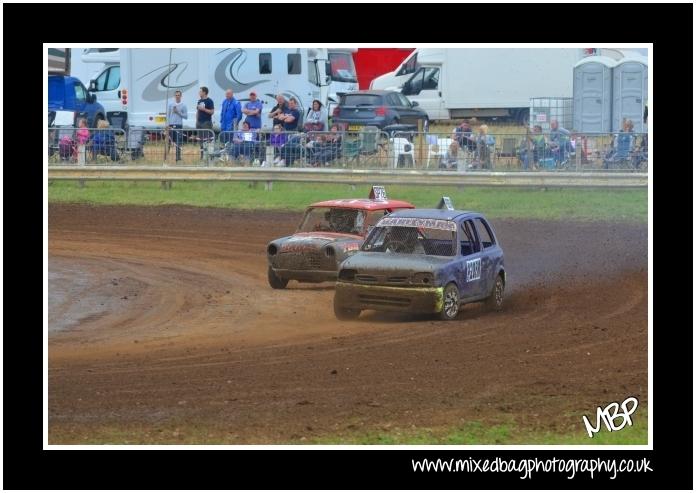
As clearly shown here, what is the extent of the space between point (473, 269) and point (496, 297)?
0.86m

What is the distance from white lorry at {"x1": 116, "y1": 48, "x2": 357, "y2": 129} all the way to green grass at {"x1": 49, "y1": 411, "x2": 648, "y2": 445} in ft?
Result: 89.4

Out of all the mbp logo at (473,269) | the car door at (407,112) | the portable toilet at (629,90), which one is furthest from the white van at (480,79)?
the mbp logo at (473,269)

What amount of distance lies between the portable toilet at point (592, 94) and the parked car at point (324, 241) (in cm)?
1812

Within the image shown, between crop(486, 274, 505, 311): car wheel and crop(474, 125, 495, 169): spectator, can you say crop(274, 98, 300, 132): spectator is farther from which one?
crop(486, 274, 505, 311): car wheel

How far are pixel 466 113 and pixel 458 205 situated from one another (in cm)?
1503

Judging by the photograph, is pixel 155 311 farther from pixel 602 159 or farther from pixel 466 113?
pixel 466 113

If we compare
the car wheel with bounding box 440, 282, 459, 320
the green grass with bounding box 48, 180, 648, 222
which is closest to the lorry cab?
the green grass with bounding box 48, 180, 648, 222

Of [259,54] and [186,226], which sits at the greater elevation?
[259,54]

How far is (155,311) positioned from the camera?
1384cm

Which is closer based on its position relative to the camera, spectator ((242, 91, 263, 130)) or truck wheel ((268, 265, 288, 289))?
truck wheel ((268, 265, 288, 289))

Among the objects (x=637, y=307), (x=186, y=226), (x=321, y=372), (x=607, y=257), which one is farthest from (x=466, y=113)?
(x=321, y=372)

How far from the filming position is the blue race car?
12.6 meters

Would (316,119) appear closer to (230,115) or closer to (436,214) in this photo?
(230,115)

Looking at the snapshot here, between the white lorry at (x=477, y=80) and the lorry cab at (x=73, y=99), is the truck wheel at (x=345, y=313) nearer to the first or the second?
the lorry cab at (x=73, y=99)
